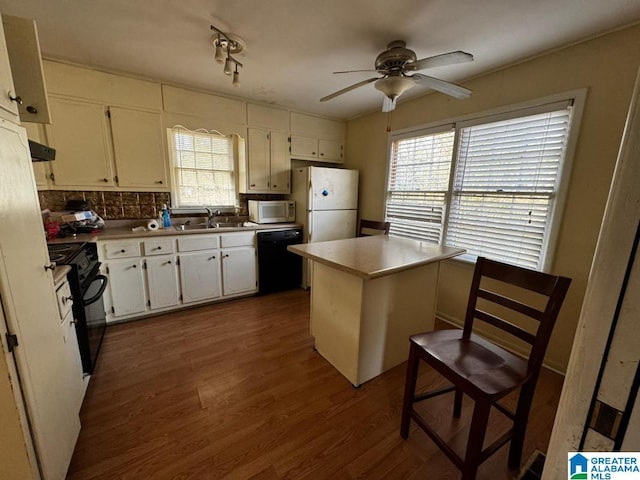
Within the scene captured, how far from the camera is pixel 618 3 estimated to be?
4.93 ft

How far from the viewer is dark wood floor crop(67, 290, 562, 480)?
4.34 feet

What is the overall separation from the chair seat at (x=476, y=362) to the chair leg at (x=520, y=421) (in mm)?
113

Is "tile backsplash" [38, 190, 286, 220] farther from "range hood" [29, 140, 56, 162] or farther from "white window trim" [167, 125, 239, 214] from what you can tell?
"range hood" [29, 140, 56, 162]

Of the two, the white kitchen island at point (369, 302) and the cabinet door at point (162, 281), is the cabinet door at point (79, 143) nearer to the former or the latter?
the cabinet door at point (162, 281)

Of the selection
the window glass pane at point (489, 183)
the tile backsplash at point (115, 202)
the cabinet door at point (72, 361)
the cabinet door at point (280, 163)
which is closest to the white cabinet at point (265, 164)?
the cabinet door at point (280, 163)

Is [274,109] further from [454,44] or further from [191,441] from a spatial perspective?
[191,441]

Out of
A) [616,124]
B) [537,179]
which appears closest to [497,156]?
[537,179]

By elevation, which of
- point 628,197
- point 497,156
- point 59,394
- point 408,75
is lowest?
point 59,394

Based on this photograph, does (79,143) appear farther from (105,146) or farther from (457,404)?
(457,404)

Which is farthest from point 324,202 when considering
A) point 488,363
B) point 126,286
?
point 488,363

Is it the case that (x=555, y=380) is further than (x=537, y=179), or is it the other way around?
(x=537, y=179)

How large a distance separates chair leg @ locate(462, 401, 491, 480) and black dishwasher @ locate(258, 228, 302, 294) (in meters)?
2.67

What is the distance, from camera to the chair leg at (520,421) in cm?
124

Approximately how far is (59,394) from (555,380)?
3.13 meters
